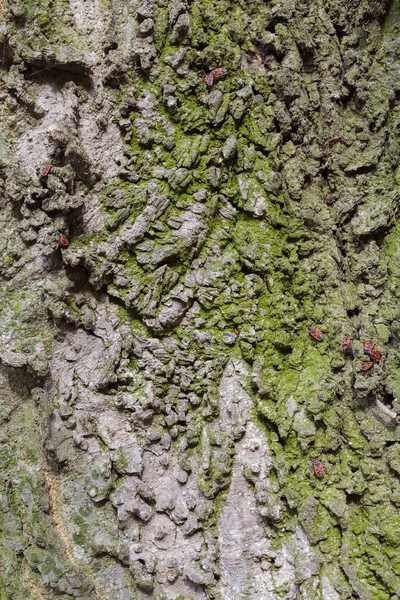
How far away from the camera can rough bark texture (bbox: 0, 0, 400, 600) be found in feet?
7.70

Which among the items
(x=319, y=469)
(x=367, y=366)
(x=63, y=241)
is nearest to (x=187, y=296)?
(x=63, y=241)

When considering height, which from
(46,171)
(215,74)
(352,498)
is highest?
(215,74)

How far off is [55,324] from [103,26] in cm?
159

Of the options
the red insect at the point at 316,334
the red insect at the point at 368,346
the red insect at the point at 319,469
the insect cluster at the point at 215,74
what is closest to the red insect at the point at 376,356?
the red insect at the point at 368,346

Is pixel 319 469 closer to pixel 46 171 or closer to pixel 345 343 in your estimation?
pixel 345 343

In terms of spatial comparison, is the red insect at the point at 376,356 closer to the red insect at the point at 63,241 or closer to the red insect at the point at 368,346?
the red insect at the point at 368,346

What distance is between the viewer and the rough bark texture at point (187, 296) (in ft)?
7.70

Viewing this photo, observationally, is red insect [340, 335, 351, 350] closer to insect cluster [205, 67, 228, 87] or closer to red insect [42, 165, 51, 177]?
insect cluster [205, 67, 228, 87]

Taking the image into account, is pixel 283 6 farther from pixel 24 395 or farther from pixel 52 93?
pixel 24 395

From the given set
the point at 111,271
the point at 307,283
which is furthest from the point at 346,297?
the point at 111,271

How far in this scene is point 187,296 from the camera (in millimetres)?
2432

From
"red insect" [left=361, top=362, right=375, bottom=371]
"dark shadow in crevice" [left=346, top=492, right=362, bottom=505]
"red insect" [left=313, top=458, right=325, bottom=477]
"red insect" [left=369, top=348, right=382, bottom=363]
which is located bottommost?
"dark shadow in crevice" [left=346, top=492, right=362, bottom=505]

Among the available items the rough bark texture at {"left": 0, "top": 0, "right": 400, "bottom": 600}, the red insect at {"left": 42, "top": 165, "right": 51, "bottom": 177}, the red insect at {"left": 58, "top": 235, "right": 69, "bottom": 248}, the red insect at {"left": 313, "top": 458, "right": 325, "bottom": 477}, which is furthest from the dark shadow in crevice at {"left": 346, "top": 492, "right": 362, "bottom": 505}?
the red insect at {"left": 42, "top": 165, "right": 51, "bottom": 177}

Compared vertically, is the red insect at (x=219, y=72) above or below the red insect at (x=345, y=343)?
above
